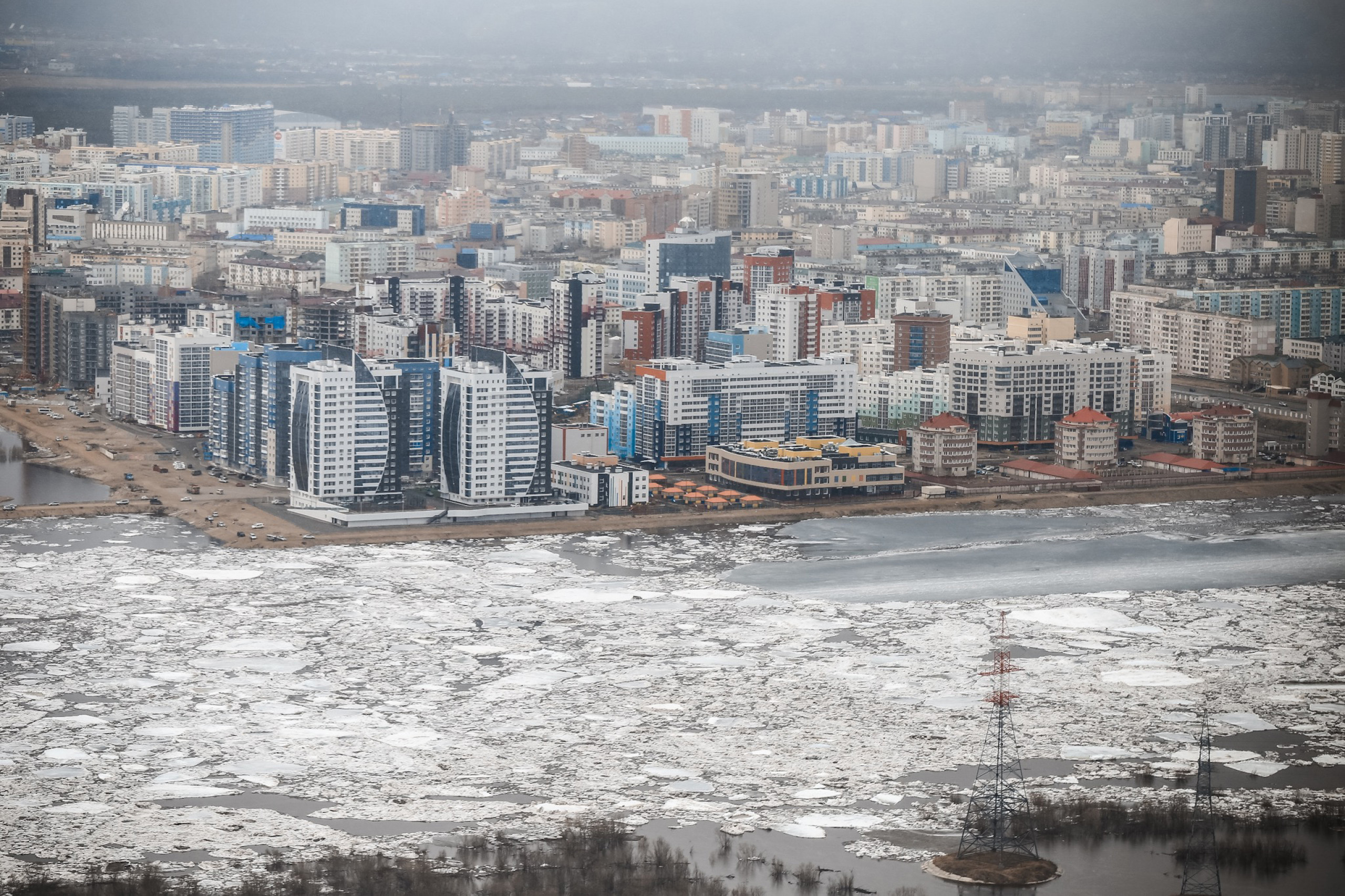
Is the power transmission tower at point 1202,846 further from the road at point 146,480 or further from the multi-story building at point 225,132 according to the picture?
the multi-story building at point 225,132

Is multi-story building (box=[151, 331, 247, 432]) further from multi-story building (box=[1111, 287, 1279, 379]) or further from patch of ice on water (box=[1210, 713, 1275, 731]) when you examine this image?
patch of ice on water (box=[1210, 713, 1275, 731])

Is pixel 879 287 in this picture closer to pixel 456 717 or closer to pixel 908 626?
pixel 908 626

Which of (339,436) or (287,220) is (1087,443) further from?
(287,220)

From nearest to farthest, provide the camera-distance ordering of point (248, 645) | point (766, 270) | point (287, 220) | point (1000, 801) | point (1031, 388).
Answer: point (1000, 801), point (248, 645), point (1031, 388), point (766, 270), point (287, 220)

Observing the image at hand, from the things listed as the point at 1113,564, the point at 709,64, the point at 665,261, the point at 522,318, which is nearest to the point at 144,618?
the point at 1113,564

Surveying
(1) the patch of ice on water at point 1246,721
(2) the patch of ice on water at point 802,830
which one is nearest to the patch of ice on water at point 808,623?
(1) the patch of ice on water at point 1246,721

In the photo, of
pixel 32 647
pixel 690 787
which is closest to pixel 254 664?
pixel 32 647

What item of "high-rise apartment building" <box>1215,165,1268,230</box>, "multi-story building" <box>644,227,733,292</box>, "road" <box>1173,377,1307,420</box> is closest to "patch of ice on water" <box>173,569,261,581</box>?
"road" <box>1173,377,1307,420</box>
